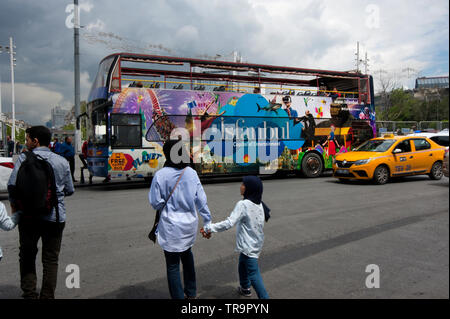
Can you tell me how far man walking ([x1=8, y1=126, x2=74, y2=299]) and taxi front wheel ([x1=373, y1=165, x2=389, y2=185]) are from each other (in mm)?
10572

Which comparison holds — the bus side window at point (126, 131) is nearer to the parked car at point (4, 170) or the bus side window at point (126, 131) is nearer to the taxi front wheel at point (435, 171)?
the parked car at point (4, 170)

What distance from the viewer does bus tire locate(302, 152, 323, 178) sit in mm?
15102

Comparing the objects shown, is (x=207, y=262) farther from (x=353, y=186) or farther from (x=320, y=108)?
(x=320, y=108)

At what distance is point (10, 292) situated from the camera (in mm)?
4070

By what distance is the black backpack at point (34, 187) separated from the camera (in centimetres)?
350

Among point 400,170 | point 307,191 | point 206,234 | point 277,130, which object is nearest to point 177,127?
point 277,130

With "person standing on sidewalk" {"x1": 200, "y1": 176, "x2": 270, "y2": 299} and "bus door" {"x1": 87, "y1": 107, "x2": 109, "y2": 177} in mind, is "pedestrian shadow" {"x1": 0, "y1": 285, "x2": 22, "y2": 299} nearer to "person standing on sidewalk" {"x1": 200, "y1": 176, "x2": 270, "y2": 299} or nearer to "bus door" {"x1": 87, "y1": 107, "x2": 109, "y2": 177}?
"person standing on sidewalk" {"x1": 200, "y1": 176, "x2": 270, "y2": 299}

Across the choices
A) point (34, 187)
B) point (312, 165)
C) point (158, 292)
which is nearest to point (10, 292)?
point (34, 187)

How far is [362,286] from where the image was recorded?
158 inches

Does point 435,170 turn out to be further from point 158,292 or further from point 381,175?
point 158,292

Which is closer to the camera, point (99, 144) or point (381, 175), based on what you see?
point (381, 175)

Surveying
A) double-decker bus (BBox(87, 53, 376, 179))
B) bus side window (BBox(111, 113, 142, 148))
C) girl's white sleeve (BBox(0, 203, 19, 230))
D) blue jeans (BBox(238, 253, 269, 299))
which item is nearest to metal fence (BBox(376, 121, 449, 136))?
double-decker bus (BBox(87, 53, 376, 179))

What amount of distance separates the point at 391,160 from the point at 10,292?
11.6 m
